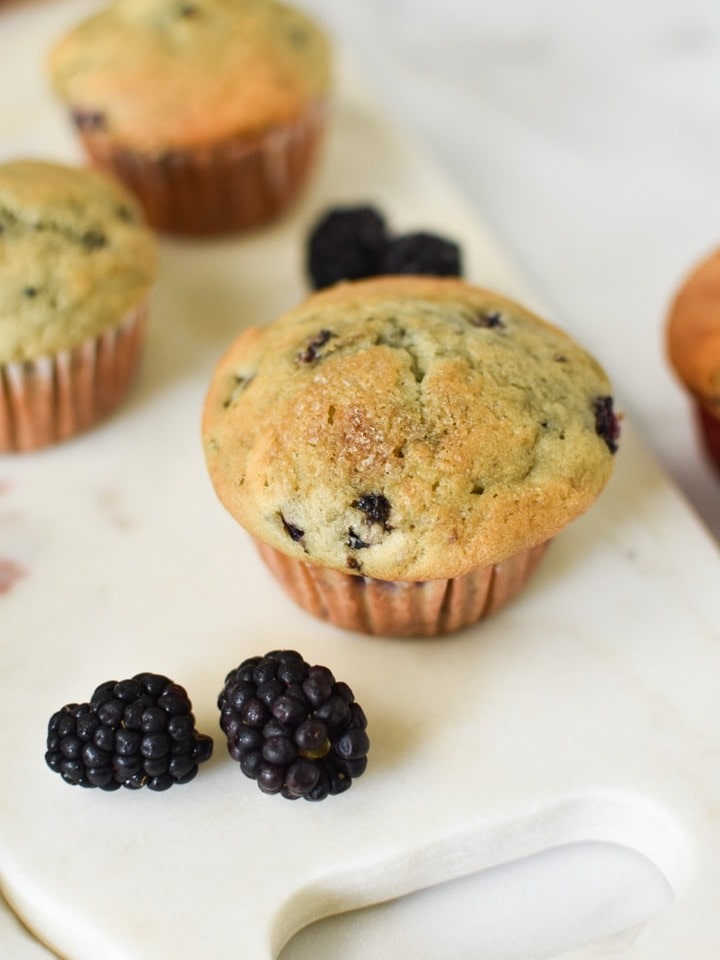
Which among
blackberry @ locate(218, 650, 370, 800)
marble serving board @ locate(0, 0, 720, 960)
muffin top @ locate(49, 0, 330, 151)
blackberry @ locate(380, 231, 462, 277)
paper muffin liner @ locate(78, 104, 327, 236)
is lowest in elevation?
marble serving board @ locate(0, 0, 720, 960)

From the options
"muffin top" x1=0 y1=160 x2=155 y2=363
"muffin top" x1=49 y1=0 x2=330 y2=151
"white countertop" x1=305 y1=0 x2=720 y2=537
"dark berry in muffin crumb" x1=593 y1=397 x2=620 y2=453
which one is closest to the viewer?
"dark berry in muffin crumb" x1=593 y1=397 x2=620 y2=453

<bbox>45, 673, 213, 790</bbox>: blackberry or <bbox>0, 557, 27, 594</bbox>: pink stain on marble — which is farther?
<bbox>0, 557, 27, 594</bbox>: pink stain on marble

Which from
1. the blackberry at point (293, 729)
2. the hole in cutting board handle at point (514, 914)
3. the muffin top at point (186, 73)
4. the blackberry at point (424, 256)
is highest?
the muffin top at point (186, 73)

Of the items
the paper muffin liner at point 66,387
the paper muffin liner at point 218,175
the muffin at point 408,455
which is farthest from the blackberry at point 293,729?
the paper muffin liner at point 218,175

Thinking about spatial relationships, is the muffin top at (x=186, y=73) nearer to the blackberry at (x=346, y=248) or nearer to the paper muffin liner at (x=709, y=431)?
the blackberry at (x=346, y=248)

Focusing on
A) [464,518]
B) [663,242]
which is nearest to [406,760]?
[464,518]

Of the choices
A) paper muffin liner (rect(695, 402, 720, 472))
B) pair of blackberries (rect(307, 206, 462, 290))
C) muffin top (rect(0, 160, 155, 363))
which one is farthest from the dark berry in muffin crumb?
muffin top (rect(0, 160, 155, 363))

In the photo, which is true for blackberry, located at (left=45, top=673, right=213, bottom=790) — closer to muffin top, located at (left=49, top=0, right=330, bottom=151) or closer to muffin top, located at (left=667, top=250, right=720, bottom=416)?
muffin top, located at (left=667, top=250, right=720, bottom=416)
